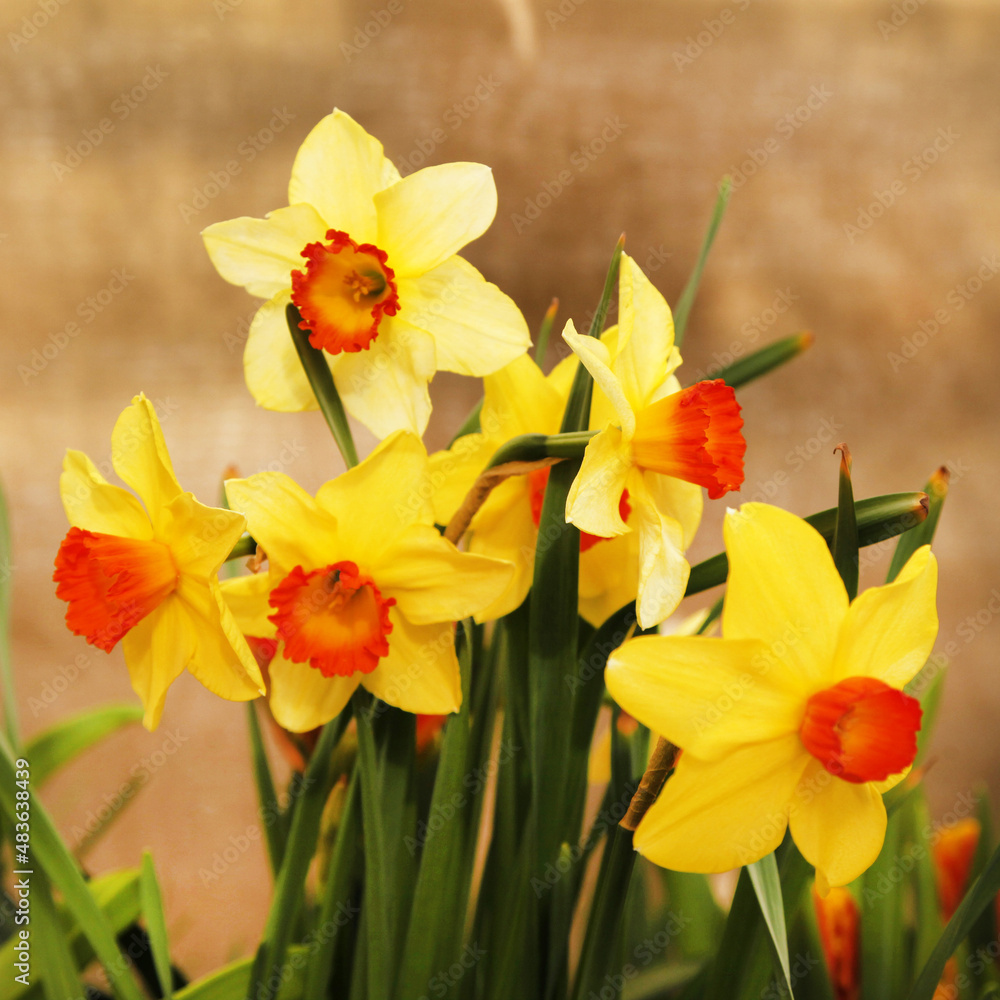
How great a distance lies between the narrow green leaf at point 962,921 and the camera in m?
0.38

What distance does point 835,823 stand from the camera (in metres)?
0.33

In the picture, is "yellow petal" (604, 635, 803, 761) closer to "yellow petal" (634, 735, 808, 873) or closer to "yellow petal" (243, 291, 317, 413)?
"yellow petal" (634, 735, 808, 873)

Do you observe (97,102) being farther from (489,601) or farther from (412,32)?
(489,601)

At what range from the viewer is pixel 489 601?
0.36m

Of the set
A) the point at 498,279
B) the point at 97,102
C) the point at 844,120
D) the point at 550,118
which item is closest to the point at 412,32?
the point at 550,118

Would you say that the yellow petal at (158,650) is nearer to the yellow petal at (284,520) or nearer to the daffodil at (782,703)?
the yellow petal at (284,520)

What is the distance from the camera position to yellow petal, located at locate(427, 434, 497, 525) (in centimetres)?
41

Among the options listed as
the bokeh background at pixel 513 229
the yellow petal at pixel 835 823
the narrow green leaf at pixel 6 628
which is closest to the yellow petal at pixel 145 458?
the narrow green leaf at pixel 6 628

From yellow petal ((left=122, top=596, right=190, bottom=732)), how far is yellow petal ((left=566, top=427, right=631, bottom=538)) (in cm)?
20

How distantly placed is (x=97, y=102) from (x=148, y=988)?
1403 millimetres

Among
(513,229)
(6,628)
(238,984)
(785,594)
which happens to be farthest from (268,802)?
(513,229)

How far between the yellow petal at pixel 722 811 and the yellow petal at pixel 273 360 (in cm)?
27

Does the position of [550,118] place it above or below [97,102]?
below

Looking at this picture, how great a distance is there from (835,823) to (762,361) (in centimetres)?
27
